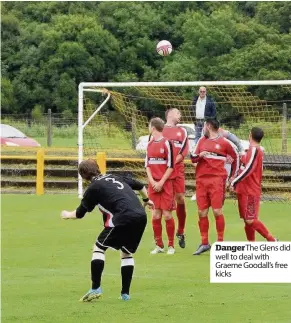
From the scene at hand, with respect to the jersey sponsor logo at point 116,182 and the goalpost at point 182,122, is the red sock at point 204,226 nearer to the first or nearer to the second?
the jersey sponsor logo at point 116,182

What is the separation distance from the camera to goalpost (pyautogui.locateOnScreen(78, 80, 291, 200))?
2636cm

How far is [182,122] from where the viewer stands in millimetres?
27719

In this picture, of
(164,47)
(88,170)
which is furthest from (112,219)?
(164,47)

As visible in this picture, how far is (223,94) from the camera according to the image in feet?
97.1

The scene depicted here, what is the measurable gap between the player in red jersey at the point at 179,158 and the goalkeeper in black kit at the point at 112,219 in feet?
15.4

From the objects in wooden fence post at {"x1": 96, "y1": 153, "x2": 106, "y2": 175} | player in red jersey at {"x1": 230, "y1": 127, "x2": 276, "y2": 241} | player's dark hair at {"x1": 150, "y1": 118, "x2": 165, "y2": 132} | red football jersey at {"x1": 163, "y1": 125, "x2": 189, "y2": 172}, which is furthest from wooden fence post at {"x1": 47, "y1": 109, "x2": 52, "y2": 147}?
player in red jersey at {"x1": 230, "y1": 127, "x2": 276, "y2": 241}

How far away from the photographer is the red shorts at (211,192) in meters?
16.3

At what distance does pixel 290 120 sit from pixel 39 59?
94.4 feet

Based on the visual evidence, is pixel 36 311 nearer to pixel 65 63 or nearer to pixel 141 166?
pixel 141 166

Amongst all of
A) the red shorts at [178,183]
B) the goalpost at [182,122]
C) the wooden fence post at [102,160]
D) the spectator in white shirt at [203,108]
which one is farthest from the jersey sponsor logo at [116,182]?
the wooden fence post at [102,160]

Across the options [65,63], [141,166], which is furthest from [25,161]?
[65,63]

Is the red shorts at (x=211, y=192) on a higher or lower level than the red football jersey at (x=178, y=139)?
lower

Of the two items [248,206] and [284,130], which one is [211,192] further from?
[284,130]

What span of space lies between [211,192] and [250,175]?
63 centimetres
